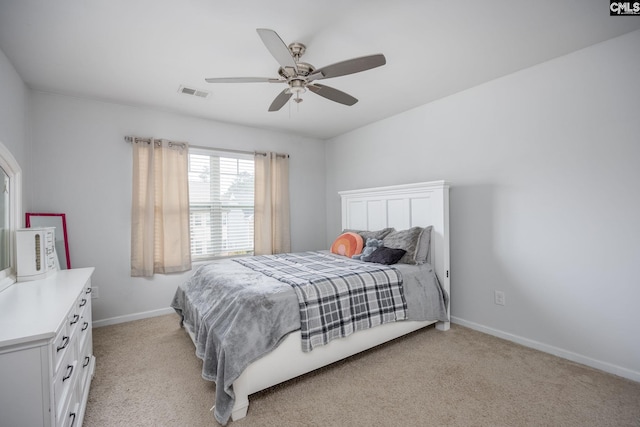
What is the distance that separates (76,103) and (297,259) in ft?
9.67

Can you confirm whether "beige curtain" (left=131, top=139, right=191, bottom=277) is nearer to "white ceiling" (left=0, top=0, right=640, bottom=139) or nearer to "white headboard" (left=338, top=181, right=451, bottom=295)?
"white ceiling" (left=0, top=0, right=640, bottom=139)

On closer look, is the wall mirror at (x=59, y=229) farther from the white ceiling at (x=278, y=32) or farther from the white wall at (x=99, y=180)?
the white ceiling at (x=278, y=32)

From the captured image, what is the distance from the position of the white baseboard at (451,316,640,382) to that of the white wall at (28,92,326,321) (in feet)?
11.5

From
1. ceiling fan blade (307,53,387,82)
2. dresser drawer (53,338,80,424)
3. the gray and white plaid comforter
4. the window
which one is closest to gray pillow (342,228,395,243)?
the gray and white plaid comforter

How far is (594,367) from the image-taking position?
7.22 feet

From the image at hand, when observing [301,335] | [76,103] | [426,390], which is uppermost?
[76,103]

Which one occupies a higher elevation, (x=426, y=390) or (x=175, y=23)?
(x=175, y=23)

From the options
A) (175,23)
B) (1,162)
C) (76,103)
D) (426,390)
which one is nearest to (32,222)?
(1,162)

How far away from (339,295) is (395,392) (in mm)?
740

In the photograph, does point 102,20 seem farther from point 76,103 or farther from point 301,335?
point 301,335

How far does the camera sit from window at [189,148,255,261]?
3770 mm

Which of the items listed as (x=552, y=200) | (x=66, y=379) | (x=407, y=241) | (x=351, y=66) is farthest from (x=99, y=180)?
(x=552, y=200)

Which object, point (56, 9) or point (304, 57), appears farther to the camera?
point (304, 57)

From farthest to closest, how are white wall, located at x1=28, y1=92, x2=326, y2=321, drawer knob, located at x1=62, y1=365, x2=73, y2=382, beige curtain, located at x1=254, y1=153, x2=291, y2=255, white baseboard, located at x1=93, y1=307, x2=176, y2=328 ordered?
beige curtain, located at x1=254, y1=153, x2=291, y2=255
white baseboard, located at x1=93, y1=307, x2=176, y2=328
white wall, located at x1=28, y1=92, x2=326, y2=321
drawer knob, located at x1=62, y1=365, x2=73, y2=382
